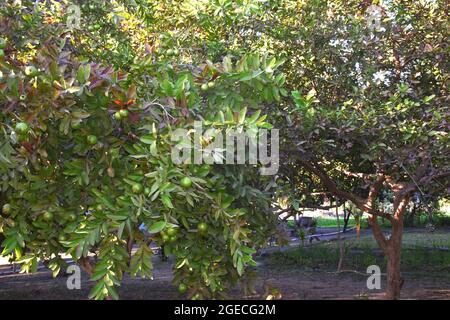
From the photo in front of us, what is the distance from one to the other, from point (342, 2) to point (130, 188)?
4635 millimetres

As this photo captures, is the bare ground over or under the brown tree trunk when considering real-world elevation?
under

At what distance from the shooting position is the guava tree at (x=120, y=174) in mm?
2102

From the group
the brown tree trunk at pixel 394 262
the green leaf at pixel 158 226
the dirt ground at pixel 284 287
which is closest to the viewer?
the green leaf at pixel 158 226

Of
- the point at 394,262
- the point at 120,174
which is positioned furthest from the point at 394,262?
the point at 120,174

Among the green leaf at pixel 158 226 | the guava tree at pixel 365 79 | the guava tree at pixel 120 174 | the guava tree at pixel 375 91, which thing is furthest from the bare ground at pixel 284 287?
the green leaf at pixel 158 226

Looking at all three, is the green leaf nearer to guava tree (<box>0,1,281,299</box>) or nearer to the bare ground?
guava tree (<box>0,1,281,299</box>)

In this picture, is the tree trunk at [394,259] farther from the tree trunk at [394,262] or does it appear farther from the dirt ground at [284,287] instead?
the dirt ground at [284,287]

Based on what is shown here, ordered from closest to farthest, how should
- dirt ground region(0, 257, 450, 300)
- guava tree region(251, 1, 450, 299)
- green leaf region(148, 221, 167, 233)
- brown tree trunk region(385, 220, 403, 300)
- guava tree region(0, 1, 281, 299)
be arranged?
green leaf region(148, 221, 167, 233), guava tree region(0, 1, 281, 299), guava tree region(251, 1, 450, 299), brown tree trunk region(385, 220, 403, 300), dirt ground region(0, 257, 450, 300)

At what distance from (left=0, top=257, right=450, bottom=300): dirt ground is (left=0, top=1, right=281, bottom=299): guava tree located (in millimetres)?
5403

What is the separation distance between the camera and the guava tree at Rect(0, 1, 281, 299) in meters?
2.10

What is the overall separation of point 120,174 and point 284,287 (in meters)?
7.56

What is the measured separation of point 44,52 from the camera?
7.54 ft

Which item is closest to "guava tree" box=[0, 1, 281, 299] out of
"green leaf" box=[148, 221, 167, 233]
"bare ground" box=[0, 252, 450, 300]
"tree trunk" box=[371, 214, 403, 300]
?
"green leaf" box=[148, 221, 167, 233]

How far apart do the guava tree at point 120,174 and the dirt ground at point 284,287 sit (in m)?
5.40
